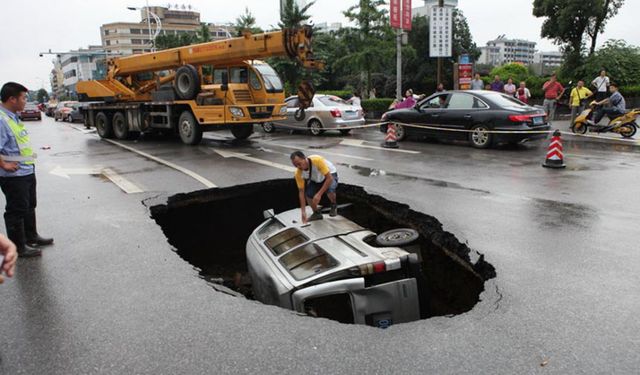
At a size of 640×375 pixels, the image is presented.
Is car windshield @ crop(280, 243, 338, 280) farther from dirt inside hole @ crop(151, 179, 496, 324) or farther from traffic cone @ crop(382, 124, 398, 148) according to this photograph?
traffic cone @ crop(382, 124, 398, 148)

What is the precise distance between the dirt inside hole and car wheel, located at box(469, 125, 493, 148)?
5468 millimetres

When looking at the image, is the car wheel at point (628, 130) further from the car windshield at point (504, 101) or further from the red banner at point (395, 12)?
the red banner at point (395, 12)

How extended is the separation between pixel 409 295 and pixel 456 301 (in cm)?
171

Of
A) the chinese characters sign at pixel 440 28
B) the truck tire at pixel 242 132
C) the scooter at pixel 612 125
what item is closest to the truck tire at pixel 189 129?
the truck tire at pixel 242 132

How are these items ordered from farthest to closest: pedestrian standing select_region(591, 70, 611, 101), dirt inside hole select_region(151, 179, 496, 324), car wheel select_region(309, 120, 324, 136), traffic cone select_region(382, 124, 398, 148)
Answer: car wheel select_region(309, 120, 324, 136)
pedestrian standing select_region(591, 70, 611, 101)
traffic cone select_region(382, 124, 398, 148)
dirt inside hole select_region(151, 179, 496, 324)

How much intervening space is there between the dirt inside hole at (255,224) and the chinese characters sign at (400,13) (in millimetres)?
13105

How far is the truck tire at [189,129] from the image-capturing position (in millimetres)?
14266

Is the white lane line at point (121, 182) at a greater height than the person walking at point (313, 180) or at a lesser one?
lesser

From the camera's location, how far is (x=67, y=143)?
682 inches

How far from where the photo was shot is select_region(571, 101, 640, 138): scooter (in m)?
13.5

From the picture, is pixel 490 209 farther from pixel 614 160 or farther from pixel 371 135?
pixel 371 135

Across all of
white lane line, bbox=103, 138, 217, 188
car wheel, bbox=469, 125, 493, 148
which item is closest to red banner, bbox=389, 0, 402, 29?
car wheel, bbox=469, 125, 493, 148

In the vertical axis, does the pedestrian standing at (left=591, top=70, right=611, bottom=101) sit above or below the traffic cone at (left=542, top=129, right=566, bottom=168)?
above

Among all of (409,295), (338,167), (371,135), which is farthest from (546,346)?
(371,135)
